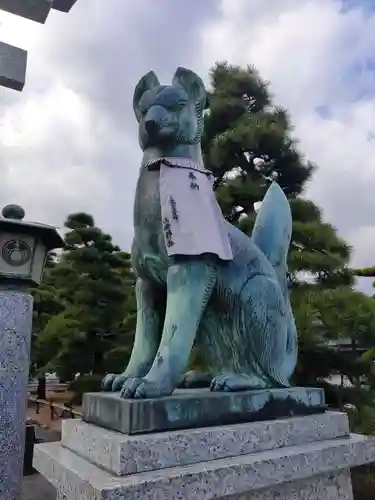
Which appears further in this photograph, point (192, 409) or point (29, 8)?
point (29, 8)

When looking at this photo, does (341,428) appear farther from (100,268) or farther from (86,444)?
(100,268)

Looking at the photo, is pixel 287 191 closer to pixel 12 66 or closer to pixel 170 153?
pixel 12 66

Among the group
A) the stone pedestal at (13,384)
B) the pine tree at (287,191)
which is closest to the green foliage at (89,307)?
the pine tree at (287,191)

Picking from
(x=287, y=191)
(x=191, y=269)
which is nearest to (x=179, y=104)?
(x=191, y=269)

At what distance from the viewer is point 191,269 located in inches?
57.4

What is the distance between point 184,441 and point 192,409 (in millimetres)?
105

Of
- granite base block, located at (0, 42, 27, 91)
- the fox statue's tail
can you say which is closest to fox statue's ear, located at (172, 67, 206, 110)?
the fox statue's tail

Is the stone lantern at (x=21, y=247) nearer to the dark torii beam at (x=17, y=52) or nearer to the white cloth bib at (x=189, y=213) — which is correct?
the dark torii beam at (x=17, y=52)

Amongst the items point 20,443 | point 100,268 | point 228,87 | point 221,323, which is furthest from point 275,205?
point 100,268

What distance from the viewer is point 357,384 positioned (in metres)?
4.73

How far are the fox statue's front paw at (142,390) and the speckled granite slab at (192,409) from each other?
0.07ft

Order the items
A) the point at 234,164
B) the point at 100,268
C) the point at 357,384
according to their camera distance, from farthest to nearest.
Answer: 1. the point at 100,268
2. the point at 234,164
3. the point at 357,384

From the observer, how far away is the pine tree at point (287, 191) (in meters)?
4.41

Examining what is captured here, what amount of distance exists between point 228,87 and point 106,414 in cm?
535
